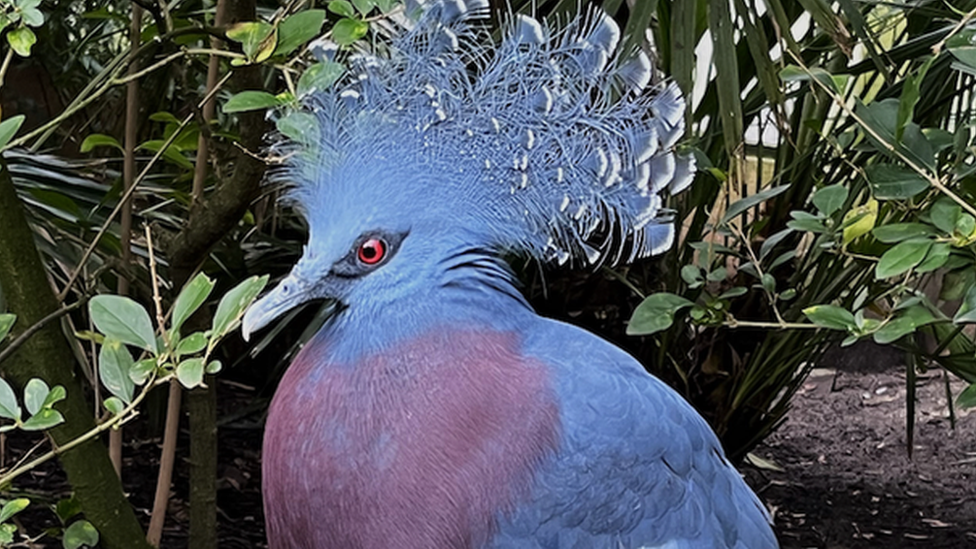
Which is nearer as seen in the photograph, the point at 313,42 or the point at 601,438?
the point at 601,438

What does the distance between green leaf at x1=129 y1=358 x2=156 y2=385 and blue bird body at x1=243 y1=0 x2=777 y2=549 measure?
0.41 ft

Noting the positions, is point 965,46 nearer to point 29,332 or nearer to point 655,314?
point 655,314

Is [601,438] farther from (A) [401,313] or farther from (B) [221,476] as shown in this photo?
(B) [221,476]

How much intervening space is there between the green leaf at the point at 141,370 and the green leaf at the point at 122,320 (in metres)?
0.02

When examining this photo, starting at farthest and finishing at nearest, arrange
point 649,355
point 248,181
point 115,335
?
point 649,355, point 248,181, point 115,335

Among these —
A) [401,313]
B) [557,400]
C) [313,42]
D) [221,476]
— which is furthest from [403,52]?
[221,476]

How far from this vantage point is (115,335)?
0.94 metres

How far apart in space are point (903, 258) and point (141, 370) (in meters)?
0.78

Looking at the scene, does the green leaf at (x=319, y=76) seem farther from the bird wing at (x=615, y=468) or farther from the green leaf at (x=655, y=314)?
the green leaf at (x=655, y=314)

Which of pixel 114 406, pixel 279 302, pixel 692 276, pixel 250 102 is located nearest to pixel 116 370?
pixel 114 406

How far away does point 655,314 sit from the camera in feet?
4.91

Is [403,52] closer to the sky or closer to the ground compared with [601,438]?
closer to the sky

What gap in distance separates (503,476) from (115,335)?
382 millimetres

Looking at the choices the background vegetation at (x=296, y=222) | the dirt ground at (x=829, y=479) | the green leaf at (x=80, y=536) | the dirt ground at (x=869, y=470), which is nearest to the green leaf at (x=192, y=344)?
the background vegetation at (x=296, y=222)
